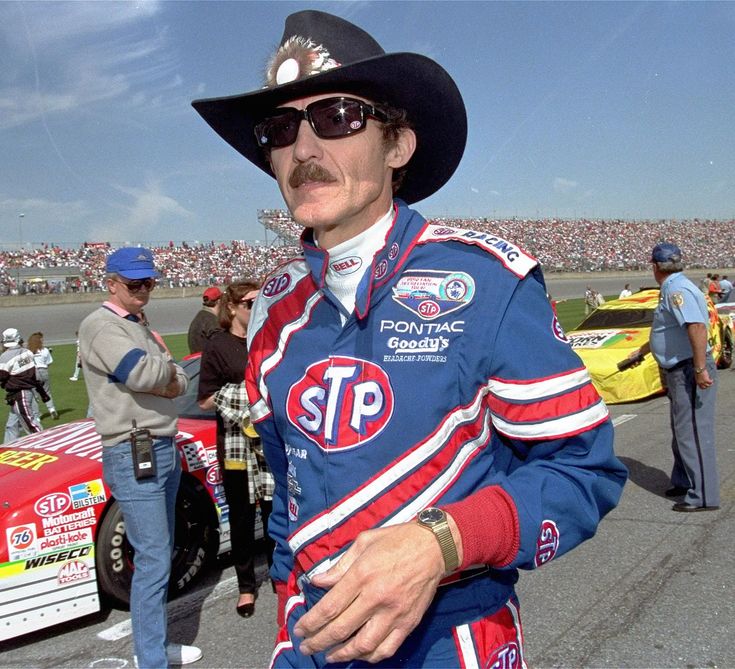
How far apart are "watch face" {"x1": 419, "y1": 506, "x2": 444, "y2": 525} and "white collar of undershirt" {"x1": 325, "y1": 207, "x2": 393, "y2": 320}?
0.52m

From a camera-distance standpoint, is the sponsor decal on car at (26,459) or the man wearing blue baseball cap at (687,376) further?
the man wearing blue baseball cap at (687,376)

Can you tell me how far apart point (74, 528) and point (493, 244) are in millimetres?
3357

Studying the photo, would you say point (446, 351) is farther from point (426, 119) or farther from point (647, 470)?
point (647, 470)

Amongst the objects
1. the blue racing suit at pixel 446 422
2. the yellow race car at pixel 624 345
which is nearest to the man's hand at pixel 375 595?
the blue racing suit at pixel 446 422

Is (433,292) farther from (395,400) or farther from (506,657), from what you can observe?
(506,657)

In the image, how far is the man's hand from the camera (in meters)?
1.10

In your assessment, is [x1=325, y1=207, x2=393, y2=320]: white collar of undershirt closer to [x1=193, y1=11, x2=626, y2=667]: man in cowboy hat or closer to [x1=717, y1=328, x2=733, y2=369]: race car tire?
[x1=193, y1=11, x2=626, y2=667]: man in cowboy hat

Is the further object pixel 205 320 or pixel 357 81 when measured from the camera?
pixel 205 320

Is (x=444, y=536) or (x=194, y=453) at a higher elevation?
(x=444, y=536)

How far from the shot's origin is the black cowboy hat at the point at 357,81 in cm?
163

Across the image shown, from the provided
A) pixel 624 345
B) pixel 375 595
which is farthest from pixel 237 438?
pixel 624 345

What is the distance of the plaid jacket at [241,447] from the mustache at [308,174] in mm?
2803

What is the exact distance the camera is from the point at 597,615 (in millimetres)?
3865

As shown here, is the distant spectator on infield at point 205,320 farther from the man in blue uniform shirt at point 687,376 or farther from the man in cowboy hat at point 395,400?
the man in cowboy hat at point 395,400
